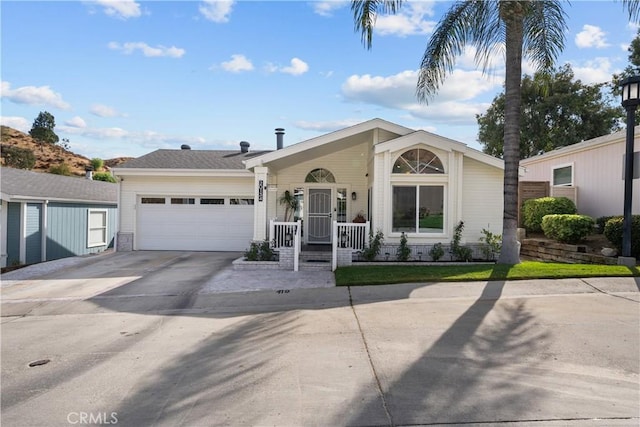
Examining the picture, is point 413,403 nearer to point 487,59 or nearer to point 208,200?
point 487,59

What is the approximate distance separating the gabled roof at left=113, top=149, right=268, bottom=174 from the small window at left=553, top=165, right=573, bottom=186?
38.2ft

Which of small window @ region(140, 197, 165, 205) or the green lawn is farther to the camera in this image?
small window @ region(140, 197, 165, 205)

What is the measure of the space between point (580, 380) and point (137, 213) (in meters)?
14.6

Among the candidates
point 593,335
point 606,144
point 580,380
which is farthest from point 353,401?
point 606,144

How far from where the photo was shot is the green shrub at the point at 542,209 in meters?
12.9

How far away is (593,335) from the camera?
17.4 ft

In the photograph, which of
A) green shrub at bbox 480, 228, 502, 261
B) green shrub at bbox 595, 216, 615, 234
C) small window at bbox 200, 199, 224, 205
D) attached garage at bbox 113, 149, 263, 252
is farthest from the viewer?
small window at bbox 200, 199, 224, 205

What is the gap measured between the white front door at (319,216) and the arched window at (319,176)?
12.3 inches

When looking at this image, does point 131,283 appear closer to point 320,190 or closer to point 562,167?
point 320,190

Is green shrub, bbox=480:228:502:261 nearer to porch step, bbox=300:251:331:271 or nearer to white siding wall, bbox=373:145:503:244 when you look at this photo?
white siding wall, bbox=373:145:503:244

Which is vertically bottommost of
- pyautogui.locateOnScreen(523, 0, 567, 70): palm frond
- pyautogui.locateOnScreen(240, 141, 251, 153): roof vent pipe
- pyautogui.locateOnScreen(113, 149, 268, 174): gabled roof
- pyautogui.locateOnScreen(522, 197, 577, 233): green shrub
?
pyautogui.locateOnScreen(522, 197, 577, 233): green shrub

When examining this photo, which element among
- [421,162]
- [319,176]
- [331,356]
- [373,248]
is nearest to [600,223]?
[421,162]

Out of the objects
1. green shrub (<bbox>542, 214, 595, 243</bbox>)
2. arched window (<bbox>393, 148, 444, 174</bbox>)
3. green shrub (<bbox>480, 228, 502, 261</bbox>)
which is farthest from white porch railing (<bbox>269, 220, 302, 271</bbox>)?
green shrub (<bbox>542, 214, 595, 243</bbox>)

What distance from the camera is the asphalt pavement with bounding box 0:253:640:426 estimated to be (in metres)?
3.56
